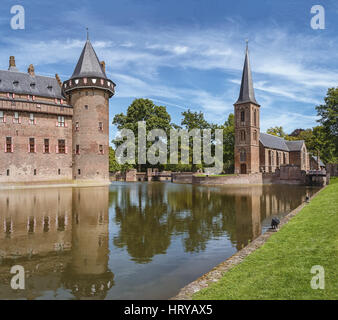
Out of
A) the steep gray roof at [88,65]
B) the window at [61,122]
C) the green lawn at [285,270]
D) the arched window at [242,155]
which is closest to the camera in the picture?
the green lawn at [285,270]

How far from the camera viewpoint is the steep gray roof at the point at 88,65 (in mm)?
38750

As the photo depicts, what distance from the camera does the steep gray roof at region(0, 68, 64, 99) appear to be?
35.8 m

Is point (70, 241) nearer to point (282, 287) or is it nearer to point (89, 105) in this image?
point (282, 287)

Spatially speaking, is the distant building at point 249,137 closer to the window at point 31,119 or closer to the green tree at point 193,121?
the green tree at point 193,121

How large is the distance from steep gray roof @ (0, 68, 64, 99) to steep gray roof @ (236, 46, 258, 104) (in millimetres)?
32830

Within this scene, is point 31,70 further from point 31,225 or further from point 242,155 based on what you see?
point 242,155

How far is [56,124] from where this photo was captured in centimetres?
3794

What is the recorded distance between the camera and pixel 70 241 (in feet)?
29.9

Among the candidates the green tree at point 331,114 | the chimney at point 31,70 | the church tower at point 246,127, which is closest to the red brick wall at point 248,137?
the church tower at point 246,127

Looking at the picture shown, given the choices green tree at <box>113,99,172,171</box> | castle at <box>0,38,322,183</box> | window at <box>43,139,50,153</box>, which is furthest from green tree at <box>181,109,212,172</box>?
window at <box>43,139,50,153</box>

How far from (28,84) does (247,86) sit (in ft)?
124

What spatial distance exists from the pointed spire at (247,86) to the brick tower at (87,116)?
1059 inches

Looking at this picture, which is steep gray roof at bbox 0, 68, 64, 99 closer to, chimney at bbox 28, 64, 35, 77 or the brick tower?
chimney at bbox 28, 64, 35, 77
